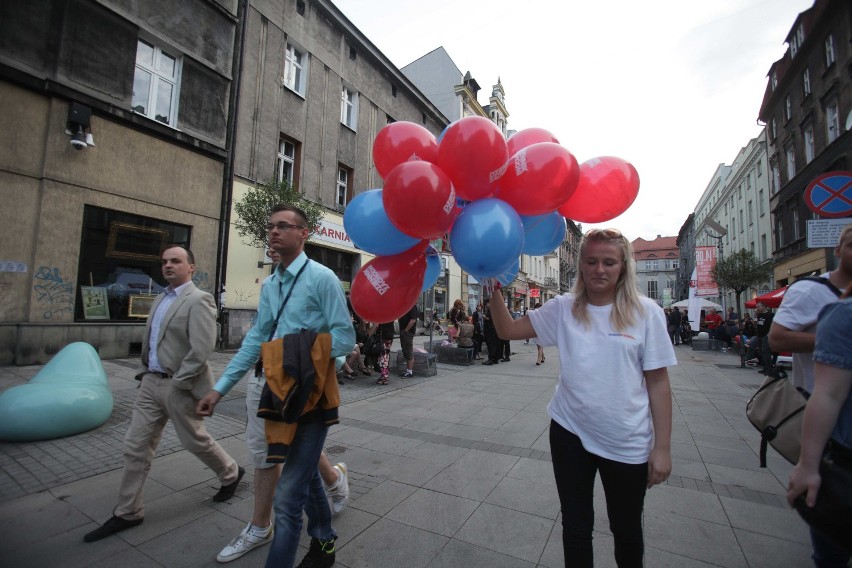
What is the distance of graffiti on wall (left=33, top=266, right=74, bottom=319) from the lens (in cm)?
764

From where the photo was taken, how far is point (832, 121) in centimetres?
1833

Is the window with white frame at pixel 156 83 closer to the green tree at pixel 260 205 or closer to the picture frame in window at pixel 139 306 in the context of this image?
the green tree at pixel 260 205

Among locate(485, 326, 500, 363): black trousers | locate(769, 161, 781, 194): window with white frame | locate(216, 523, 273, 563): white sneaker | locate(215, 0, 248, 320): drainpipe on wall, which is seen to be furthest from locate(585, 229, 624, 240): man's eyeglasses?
locate(769, 161, 781, 194): window with white frame

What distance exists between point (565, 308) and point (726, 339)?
18598mm

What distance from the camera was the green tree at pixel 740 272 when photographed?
22312 millimetres

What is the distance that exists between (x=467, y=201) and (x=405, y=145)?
0.55m

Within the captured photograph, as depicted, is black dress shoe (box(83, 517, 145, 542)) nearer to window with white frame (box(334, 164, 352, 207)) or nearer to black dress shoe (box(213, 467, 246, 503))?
black dress shoe (box(213, 467, 246, 503))

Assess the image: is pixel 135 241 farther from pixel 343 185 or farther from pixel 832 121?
pixel 832 121

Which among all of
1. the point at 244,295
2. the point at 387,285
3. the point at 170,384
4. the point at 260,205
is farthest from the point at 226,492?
the point at 244,295

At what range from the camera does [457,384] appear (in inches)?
306

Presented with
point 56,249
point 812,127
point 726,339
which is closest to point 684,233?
point 812,127

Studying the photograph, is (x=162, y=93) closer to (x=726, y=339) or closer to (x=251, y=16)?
(x=251, y=16)

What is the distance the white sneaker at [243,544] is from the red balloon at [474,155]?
2.29 m

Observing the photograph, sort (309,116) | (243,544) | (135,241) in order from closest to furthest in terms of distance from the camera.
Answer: (243,544) < (135,241) < (309,116)
